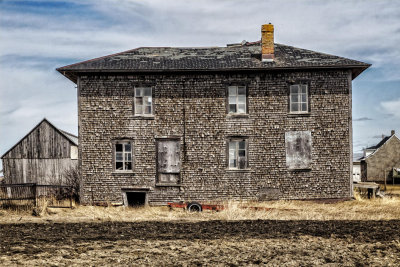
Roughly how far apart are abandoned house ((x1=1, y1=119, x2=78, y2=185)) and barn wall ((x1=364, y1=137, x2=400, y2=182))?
31.5m

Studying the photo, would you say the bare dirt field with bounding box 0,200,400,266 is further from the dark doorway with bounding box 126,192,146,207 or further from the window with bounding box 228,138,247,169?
the window with bounding box 228,138,247,169

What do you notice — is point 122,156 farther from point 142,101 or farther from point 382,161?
point 382,161

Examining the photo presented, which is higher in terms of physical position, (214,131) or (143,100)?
(143,100)

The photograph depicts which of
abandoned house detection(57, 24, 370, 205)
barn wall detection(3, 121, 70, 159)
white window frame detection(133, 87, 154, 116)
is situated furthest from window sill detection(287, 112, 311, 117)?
barn wall detection(3, 121, 70, 159)

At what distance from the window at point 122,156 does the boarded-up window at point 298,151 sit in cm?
742

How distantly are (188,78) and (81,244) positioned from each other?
10.4 m

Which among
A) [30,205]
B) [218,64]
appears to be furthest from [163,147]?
[30,205]

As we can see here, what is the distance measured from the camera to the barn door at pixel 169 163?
60.8 ft

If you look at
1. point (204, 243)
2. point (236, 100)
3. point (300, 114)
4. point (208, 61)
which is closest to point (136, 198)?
point (236, 100)

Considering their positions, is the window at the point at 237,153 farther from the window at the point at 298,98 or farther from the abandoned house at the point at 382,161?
the abandoned house at the point at 382,161

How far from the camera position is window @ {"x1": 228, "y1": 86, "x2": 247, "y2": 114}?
61.4 ft

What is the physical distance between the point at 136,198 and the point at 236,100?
670 centimetres

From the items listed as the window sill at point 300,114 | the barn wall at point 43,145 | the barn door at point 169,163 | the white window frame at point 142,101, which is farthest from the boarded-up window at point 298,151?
the barn wall at point 43,145

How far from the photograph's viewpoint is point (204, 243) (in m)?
10.2
